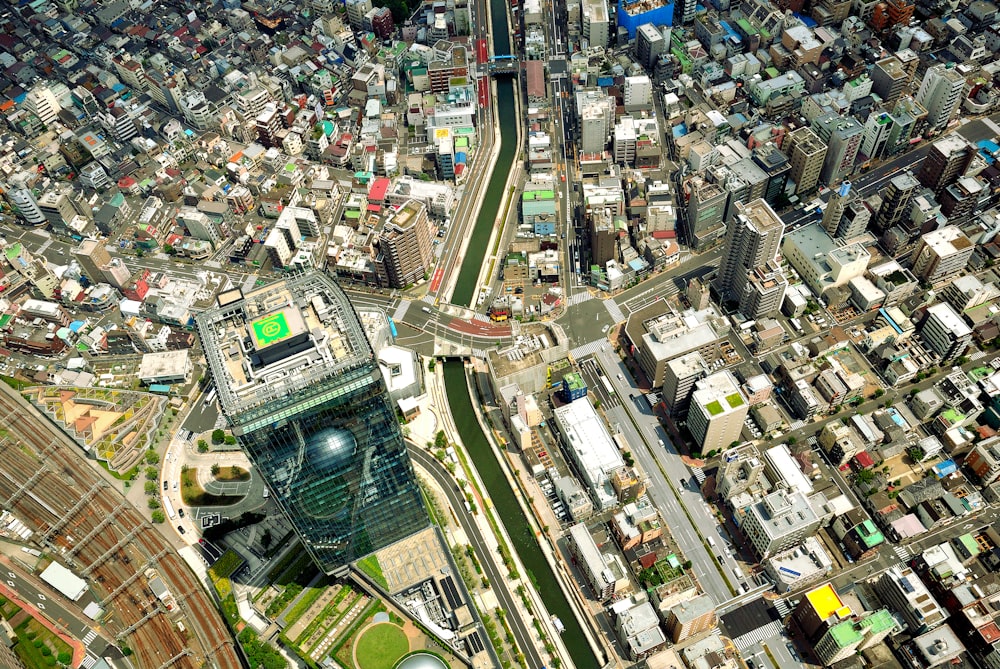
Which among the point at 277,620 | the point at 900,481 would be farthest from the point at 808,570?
the point at 277,620

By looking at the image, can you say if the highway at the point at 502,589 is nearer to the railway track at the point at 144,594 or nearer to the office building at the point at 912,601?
the railway track at the point at 144,594

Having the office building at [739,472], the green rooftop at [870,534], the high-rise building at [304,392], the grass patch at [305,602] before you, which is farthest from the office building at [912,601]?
the grass patch at [305,602]

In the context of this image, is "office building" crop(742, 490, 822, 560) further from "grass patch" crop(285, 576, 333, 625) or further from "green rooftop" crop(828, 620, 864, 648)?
"grass patch" crop(285, 576, 333, 625)

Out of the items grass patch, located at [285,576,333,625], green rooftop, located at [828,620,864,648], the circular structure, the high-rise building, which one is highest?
the high-rise building

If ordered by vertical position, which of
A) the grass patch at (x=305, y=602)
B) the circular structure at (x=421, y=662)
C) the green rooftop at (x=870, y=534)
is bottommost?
the green rooftop at (x=870, y=534)

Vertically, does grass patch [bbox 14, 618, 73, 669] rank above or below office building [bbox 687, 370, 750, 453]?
below

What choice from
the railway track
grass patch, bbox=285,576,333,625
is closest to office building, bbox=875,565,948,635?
grass patch, bbox=285,576,333,625

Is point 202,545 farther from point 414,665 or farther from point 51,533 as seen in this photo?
point 414,665

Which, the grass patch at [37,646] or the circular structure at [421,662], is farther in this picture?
the grass patch at [37,646]
